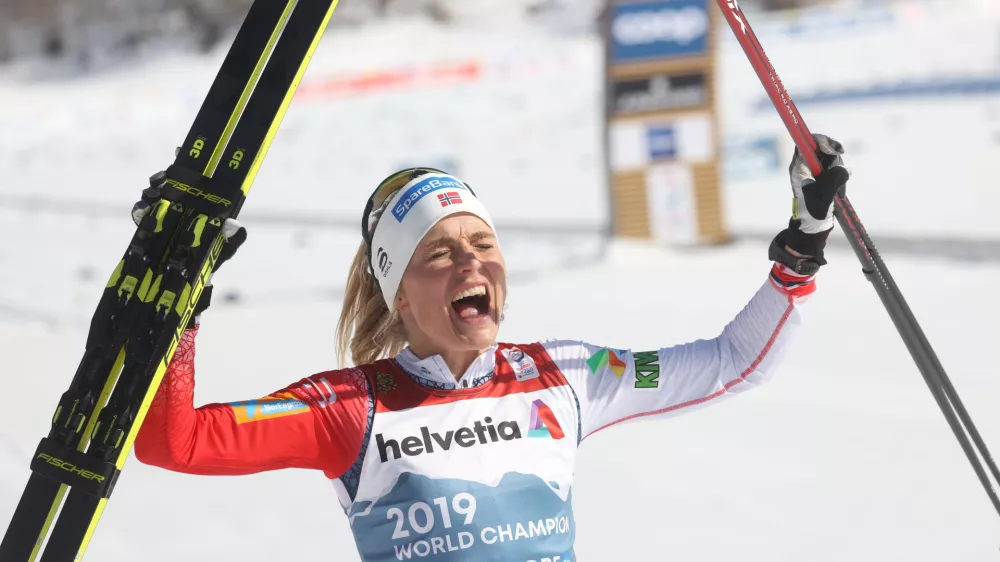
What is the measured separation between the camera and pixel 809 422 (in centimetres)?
567

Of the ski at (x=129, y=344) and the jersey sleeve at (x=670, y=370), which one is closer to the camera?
the ski at (x=129, y=344)

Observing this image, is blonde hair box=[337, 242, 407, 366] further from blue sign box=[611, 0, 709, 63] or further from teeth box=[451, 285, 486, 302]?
blue sign box=[611, 0, 709, 63]

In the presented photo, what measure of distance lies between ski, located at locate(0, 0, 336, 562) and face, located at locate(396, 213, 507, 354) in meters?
0.42

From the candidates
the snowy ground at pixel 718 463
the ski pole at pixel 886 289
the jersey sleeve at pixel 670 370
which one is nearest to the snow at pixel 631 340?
the snowy ground at pixel 718 463

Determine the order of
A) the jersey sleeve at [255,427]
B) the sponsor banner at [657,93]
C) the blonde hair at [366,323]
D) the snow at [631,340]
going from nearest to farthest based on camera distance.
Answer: the jersey sleeve at [255,427] < the blonde hair at [366,323] < the snow at [631,340] < the sponsor banner at [657,93]

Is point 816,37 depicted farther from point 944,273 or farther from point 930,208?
point 944,273

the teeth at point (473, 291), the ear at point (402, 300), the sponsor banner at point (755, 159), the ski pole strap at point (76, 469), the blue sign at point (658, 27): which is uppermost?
the sponsor banner at point (755, 159)

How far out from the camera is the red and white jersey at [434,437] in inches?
91.3

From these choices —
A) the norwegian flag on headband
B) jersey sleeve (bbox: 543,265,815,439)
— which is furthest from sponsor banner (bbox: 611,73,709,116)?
the norwegian flag on headband

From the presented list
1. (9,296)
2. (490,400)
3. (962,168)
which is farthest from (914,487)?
(962,168)

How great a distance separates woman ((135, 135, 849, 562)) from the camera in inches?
92.4

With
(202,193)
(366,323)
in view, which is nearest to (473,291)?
(366,323)

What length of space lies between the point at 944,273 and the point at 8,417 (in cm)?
677

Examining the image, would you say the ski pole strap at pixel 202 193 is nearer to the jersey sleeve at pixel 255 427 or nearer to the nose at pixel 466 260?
the jersey sleeve at pixel 255 427
